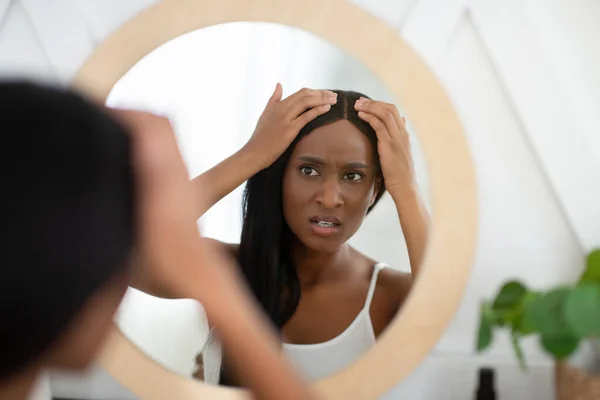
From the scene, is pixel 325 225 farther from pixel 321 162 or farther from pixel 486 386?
pixel 486 386

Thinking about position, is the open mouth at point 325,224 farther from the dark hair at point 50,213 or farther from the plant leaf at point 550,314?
the dark hair at point 50,213

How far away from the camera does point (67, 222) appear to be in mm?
241

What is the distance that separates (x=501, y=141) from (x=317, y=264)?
0.25 metres

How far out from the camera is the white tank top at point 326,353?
61 cm

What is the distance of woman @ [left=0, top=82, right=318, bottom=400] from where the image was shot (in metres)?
0.24

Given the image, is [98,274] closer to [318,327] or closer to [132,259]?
[132,259]

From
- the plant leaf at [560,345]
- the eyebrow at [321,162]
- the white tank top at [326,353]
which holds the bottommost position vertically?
the white tank top at [326,353]

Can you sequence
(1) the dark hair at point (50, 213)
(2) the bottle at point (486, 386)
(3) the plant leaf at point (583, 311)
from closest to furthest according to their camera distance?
1. (1) the dark hair at point (50, 213)
2. (3) the plant leaf at point (583, 311)
3. (2) the bottle at point (486, 386)

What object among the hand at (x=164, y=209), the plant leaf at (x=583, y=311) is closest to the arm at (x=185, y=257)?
the hand at (x=164, y=209)

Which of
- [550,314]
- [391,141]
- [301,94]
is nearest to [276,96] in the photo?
[301,94]

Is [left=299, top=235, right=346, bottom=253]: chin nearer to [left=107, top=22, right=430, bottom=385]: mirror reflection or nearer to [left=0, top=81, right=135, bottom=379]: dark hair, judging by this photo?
[left=107, top=22, right=430, bottom=385]: mirror reflection

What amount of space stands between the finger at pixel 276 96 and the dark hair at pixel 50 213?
38cm

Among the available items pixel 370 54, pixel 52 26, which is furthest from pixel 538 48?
pixel 52 26

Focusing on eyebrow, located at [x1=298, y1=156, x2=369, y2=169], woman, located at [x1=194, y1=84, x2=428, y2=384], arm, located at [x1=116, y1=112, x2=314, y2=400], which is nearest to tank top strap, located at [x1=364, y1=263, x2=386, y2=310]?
woman, located at [x1=194, y1=84, x2=428, y2=384]
